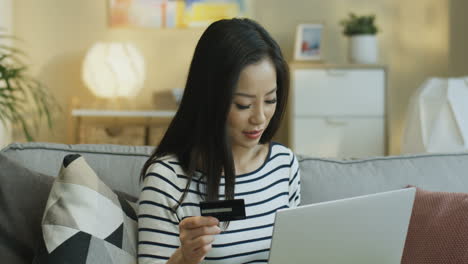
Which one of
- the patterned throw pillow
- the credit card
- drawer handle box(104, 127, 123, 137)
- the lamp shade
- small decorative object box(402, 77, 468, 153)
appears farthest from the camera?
drawer handle box(104, 127, 123, 137)

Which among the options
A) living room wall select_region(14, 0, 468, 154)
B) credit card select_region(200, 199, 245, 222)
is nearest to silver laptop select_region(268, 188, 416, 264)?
credit card select_region(200, 199, 245, 222)

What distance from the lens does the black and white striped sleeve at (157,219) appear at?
1.41 meters

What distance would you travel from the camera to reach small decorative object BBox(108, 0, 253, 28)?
516 centimetres

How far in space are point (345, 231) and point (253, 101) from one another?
338 millimetres

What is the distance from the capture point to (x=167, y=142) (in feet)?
5.00

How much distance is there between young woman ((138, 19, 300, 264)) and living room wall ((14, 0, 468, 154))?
3656 millimetres

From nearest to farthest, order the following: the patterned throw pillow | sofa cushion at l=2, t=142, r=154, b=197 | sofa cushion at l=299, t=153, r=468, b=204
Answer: the patterned throw pillow
sofa cushion at l=2, t=142, r=154, b=197
sofa cushion at l=299, t=153, r=468, b=204

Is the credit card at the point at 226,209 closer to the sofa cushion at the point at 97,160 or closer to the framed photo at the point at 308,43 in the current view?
the sofa cushion at the point at 97,160

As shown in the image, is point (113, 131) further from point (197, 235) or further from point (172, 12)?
point (197, 235)

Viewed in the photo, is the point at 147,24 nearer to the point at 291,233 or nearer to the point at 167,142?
the point at 167,142

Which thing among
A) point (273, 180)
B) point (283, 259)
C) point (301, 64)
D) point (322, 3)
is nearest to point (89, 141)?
point (301, 64)

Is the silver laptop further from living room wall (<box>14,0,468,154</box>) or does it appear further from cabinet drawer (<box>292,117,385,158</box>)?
living room wall (<box>14,0,468,154</box>)

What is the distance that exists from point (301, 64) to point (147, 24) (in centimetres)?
124

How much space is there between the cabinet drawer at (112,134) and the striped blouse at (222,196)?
3.35 metres
